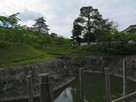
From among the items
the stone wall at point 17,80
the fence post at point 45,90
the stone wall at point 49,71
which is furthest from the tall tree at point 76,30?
the fence post at point 45,90

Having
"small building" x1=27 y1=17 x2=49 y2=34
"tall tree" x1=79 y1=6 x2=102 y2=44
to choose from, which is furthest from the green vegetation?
"small building" x1=27 y1=17 x2=49 y2=34

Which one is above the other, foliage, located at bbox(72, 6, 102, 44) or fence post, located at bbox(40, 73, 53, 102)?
foliage, located at bbox(72, 6, 102, 44)

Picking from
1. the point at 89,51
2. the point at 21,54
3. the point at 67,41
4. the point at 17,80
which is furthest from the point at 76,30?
the point at 17,80

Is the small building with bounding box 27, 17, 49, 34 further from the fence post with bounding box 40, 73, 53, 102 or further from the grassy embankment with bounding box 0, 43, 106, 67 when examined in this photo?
the fence post with bounding box 40, 73, 53, 102

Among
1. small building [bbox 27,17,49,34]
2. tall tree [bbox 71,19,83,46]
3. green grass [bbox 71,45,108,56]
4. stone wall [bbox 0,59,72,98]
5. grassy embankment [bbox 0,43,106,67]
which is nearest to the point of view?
stone wall [bbox 0,59,72,98]

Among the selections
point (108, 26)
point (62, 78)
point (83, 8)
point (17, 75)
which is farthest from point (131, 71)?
point (83, 8)

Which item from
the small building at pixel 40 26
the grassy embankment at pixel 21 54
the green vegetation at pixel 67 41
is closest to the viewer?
the grassy embankment at pixel 21 54

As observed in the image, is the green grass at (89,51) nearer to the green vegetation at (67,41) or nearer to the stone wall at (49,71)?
the green vegetation at (67,41)

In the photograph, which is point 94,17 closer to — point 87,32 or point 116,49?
point 87,32

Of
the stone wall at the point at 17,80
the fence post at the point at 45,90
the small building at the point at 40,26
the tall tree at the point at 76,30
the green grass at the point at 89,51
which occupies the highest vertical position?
the small building at the point at 40,26

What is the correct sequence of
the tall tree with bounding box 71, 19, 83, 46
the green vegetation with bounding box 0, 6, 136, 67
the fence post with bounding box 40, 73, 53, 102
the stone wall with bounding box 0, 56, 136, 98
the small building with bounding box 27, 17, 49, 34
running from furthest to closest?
1. the small building with bounding box 27, 17, 49, 34
2. the tall tree with bounding box 71, 19, 83, 46
3. the green vegetation with bounding box 0, 6, 136, 67
4. the stone wall with bounding box 0, 56, 136, 98
5. the fence post with bounding box 40, 73, 53, 102

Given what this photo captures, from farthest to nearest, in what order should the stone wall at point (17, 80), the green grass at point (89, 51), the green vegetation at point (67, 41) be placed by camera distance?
1. the green grass at point (89, 51)
2. the green vegetation at point (67, 41)
3. the stone wall at point (17, 80)

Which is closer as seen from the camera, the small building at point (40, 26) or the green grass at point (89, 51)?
the green grass at point (89, 51)

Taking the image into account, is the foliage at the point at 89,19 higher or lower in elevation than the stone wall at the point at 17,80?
higher
